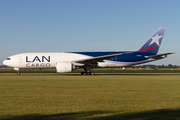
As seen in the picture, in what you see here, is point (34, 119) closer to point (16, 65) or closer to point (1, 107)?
point (1, 107)

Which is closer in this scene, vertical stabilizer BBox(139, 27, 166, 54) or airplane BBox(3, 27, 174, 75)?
airplane BBox(3, 27, 174, 75)

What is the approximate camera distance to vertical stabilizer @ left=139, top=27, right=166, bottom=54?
29.9m

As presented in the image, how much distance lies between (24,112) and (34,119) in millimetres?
913

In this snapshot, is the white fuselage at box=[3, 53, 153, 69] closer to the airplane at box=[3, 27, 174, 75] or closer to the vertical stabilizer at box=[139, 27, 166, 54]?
the airplane at box=[3, 27, 174, 75]

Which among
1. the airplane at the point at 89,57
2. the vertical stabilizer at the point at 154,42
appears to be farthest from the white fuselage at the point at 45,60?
the vertical stabilizer at the point at 154,42

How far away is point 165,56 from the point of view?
92.9ft

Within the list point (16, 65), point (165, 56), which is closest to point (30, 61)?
point (16, 65)

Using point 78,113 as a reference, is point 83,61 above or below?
above

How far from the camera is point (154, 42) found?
30000 millimetres

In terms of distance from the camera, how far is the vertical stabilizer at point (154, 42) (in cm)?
2990

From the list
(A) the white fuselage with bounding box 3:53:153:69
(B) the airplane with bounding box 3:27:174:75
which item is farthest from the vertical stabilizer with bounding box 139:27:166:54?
(A) the white fuselage with bounding box 3:53:153:69

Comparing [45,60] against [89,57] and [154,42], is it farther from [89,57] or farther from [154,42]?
[154,42]

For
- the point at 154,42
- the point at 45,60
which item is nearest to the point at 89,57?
the point at 45,60

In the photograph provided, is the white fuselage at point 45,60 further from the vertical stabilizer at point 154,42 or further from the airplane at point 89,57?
the vertical stabilizer at point 154,42
